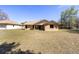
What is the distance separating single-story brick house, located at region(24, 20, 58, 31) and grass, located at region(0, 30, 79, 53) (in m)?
0.07

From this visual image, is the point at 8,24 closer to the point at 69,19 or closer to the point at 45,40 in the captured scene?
the point at 45,40

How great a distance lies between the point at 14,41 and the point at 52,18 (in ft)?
2.50

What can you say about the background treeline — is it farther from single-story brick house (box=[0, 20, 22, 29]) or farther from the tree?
single-story brick house (box=[0, 20, 22, 29])

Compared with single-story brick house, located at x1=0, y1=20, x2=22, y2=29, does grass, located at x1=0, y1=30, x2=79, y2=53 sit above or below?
below

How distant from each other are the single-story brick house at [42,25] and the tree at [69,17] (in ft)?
0.51

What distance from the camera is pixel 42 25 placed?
3199 millimetres

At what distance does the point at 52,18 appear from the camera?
316 centimetres

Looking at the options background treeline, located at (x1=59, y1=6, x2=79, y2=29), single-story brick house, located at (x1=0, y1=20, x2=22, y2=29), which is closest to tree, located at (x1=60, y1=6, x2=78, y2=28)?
background treeline, located at (x1=59, y1=6, x2=79, y2=29)

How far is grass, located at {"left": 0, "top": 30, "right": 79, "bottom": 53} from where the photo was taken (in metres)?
3.08

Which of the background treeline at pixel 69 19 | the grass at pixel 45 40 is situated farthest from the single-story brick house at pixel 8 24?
the background treeline at pixel 69 19

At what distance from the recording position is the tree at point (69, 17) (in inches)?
123

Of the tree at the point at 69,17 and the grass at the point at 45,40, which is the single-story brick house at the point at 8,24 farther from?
the tree at the point at 69,17
